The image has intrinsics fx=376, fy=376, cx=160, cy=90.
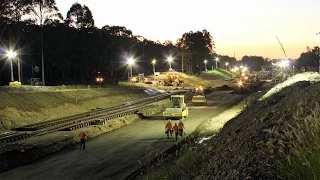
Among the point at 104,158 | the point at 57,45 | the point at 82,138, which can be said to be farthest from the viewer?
the point at 57,45

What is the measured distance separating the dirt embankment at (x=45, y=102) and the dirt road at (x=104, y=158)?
10.8 metres

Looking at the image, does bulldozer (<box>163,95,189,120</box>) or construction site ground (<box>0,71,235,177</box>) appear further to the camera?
bulldozer (<box>163,95,189,120</box>)

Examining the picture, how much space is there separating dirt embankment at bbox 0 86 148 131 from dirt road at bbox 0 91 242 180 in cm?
1083

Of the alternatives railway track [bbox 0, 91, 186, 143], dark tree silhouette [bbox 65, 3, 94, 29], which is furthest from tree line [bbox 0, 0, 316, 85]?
railway track [bbox 0, 91, 186, 143]

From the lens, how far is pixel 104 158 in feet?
79.2

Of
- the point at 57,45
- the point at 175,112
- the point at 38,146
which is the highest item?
the point at 57,45

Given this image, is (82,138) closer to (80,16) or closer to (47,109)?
(47,109)

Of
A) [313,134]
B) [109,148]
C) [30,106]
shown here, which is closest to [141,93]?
[30,106]

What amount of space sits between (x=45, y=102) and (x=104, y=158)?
24.9 m

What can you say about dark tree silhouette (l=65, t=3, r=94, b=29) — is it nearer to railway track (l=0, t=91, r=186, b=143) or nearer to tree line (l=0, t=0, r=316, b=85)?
tree line (l=0, t=0, r=316, b=85)

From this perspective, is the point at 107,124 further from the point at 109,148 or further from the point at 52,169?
the point at 52,169

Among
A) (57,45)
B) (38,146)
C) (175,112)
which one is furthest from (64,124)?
(57,45)

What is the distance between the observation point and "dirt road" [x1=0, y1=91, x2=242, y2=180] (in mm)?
20469

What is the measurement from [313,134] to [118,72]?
355 feet
